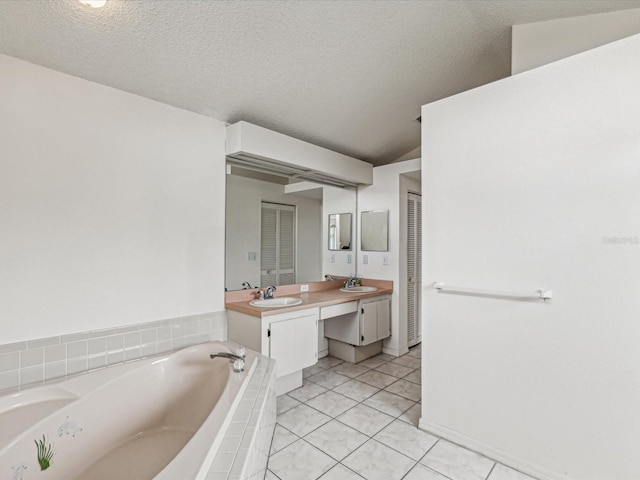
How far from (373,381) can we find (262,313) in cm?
136

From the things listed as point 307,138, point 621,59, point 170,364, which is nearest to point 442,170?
point 621,59

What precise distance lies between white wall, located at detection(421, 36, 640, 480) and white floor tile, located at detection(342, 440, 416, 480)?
0.37 metres

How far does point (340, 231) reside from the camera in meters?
3.79

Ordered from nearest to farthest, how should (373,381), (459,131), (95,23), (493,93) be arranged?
(95,23) < (493,93) < (459,131) < (373,381)

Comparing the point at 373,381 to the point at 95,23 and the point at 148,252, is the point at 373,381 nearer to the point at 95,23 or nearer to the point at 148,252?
the point at 148,252

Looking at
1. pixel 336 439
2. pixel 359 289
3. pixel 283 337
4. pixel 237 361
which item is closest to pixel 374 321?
pixel 359 289

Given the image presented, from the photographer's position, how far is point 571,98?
160cm

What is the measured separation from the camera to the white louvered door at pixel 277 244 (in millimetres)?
2984

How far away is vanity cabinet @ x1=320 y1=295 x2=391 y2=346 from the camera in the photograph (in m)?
3.20

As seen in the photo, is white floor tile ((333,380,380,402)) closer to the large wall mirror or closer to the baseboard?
the baseboard

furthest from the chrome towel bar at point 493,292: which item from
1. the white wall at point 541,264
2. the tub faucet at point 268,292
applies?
the tub faucet at point 268,292

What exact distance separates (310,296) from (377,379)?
39.9 inches

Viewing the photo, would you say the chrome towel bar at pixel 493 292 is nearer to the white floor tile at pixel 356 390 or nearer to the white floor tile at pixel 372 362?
the white floor tile at pixel 356 390

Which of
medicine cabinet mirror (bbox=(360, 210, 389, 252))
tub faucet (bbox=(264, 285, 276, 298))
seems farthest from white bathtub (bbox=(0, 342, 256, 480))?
medicine cabinet mirror (bbox=(360, 210, 389, 252))
